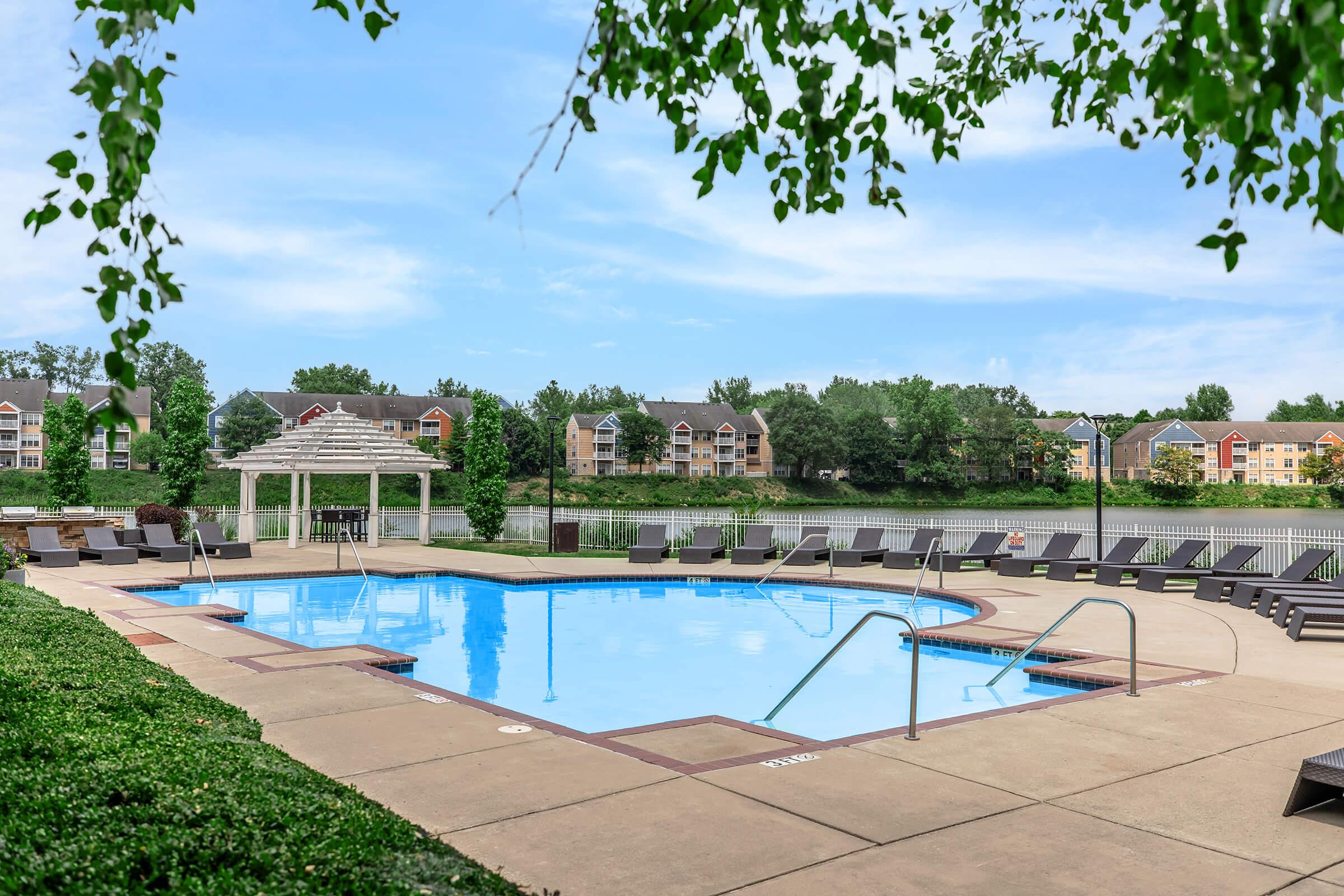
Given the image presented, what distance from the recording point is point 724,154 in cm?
361

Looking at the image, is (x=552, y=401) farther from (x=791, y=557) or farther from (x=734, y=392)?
(x=791, y=557)

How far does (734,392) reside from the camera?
13400cm

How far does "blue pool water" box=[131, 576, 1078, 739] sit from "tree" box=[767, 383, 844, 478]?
65.8m

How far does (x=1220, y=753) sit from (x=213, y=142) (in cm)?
864

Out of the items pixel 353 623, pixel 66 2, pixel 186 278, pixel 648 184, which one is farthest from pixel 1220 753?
pixel 648 184

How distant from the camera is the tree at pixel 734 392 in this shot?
438 feet

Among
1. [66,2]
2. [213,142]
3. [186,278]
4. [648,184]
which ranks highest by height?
[648,184]

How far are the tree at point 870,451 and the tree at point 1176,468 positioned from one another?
67.0ft

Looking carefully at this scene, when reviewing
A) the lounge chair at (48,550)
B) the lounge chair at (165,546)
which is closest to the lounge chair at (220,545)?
the lounge chair at (165,546)

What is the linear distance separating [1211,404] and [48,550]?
438ft

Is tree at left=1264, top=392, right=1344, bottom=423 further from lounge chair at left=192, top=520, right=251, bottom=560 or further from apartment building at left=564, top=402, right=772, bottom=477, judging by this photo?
lounge chair at left=192, top=520, right=251, bottom=560

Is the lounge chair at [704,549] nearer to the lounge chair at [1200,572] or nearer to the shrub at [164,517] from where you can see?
the lounge chair at [1200,572]

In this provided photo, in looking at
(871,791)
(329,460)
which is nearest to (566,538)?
(329,460)

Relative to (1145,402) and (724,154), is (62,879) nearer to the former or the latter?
(724,154)
